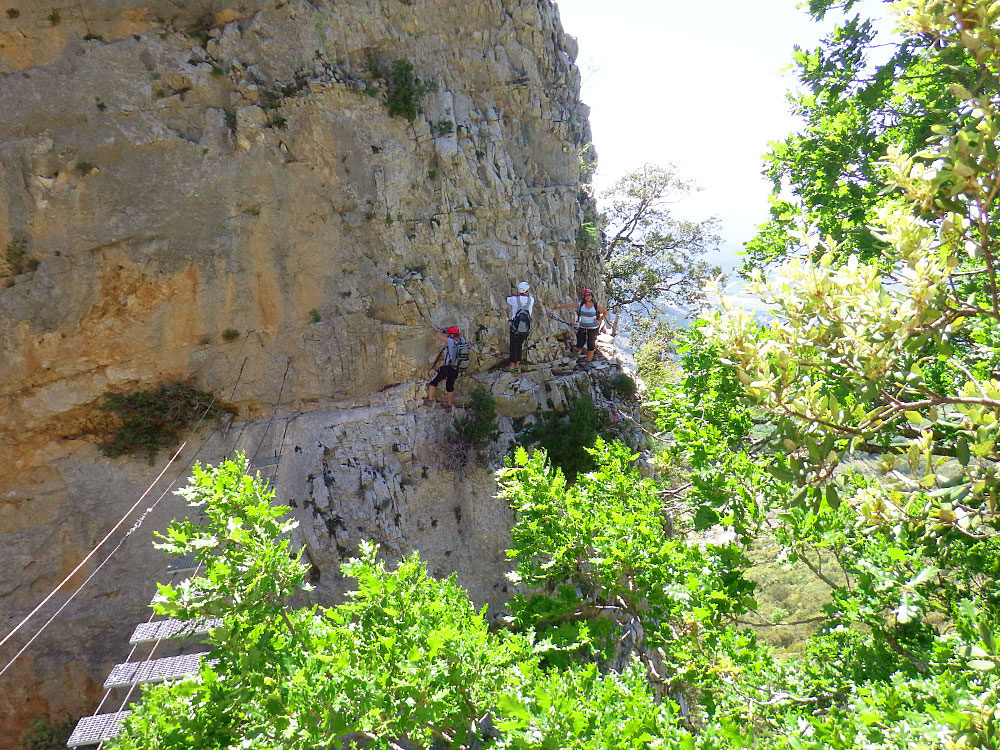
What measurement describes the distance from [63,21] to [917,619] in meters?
15.9

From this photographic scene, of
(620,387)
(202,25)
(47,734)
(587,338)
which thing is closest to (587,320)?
(587,338)

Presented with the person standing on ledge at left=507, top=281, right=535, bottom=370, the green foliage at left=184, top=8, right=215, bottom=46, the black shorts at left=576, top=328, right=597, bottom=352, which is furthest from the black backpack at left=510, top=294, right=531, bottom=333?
the green foliage at left=184, top=8, right=215, bottom=46

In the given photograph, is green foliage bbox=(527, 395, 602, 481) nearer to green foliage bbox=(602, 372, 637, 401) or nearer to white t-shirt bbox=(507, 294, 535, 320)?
green foliage bbox=(602, 372, 637, 401)

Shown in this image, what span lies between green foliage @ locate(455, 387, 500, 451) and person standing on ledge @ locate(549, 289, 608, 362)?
276 cm

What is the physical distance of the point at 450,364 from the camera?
39.2ft

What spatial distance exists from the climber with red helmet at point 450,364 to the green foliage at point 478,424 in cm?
48

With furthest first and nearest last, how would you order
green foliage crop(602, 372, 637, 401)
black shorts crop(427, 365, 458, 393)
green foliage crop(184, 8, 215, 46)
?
green foliage crop(602, 372, 637, 401), black shorts crop(427, 365, 458, 393), green foliage crop(184, 8, 215, 46)

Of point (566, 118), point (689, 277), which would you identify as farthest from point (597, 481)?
point (689, 277)

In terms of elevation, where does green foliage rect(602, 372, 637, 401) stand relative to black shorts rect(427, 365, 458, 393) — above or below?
below

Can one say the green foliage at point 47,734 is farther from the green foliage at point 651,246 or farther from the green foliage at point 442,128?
the green foliage at point 651,246

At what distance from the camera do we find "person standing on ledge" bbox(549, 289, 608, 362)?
13.3m

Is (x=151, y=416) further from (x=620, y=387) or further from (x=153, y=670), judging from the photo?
(x=620, y=387)

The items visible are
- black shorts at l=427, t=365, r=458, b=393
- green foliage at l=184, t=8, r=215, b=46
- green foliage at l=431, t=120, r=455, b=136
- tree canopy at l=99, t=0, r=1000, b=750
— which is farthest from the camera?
green foliage at l=431, t=120, r=455, b=136

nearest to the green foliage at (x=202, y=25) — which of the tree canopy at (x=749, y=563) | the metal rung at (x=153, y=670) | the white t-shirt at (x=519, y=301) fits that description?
the white t-shirt at (x=519, y=301)
